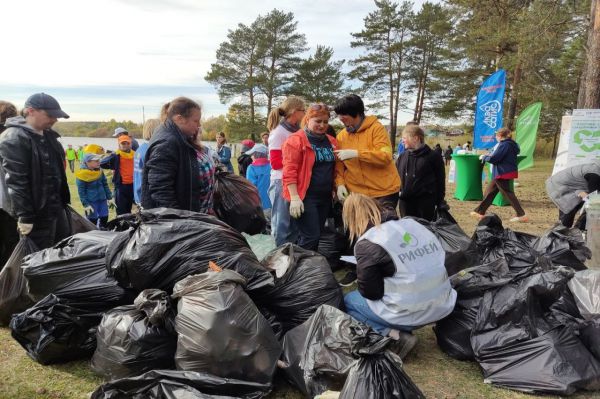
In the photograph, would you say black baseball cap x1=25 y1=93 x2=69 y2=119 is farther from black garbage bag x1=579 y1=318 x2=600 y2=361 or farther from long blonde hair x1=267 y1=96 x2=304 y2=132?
black garbage bag x1=579 y1=318 x2=600 y2=361

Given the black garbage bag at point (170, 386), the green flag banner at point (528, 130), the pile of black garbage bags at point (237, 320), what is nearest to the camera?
the black garbage bag at point (170, 386)

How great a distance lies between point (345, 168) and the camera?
3.62m

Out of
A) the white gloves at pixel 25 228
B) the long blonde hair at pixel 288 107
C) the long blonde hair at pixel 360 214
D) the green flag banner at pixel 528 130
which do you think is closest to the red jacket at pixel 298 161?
the long blonde hair at pixel 288 107

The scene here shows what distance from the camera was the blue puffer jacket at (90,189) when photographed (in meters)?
5.28

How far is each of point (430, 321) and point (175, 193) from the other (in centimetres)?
170

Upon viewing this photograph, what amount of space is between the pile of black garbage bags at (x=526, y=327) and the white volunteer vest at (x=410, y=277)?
26 centimetres

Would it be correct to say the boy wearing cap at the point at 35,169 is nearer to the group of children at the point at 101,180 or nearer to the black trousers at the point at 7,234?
the black trousers at the point at 7,234

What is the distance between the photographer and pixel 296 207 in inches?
129

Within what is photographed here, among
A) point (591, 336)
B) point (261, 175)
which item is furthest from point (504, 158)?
point (591, 336)

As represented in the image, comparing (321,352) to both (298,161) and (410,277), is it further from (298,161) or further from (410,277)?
(298,161)

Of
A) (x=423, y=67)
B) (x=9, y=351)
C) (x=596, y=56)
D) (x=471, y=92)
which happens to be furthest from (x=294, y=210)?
(x=423, y=67)

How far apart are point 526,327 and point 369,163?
5.45 feet

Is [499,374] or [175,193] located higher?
[175,193]

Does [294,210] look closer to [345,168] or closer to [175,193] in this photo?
[345,168]
